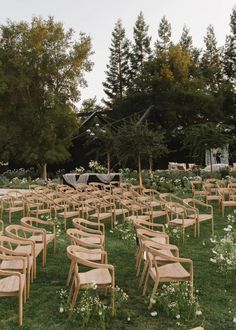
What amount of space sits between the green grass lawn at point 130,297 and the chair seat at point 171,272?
367 mm

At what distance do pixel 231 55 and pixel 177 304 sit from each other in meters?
33.0

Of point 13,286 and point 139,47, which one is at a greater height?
point 139,47

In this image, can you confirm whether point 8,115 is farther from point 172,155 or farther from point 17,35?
point 172,155

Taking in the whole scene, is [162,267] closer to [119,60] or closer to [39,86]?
[39,86]

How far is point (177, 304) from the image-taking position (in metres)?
4.14

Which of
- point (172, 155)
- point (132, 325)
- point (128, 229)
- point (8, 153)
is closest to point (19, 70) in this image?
point (8, 153)

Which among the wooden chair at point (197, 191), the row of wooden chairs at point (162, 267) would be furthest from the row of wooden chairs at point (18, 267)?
the wooden chair at point (197, 191)

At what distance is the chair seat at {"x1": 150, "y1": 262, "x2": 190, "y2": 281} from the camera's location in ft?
14.4

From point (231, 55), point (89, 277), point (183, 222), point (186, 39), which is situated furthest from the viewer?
point (186, 39)

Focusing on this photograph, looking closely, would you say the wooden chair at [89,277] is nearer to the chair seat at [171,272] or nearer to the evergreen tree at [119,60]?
the chair seat at [171,272]

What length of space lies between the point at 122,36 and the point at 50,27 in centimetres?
1662

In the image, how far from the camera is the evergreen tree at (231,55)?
34.0m

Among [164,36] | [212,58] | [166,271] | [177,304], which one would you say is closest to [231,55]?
[212,58]

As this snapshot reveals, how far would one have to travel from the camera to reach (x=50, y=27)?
23500 mm
